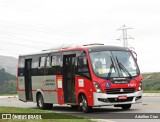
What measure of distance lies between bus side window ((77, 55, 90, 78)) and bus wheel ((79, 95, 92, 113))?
969mm

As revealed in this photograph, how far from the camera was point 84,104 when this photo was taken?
20266 millimetres

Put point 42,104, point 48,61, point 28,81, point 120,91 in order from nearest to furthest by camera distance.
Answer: point 120,91
point 48,61
point 42,104
point 28,81

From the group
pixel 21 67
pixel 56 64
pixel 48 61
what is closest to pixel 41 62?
pixel 48 61

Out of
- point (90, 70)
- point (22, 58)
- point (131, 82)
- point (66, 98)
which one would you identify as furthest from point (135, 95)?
point (22, 58)

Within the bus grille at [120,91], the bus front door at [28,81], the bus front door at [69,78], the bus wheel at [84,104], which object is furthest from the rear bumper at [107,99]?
the bus front door at [28,81]

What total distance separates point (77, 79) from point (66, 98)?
1577 mm

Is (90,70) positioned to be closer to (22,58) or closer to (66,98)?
(66,98)

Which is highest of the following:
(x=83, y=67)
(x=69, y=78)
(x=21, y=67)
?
(x=21, y=67)

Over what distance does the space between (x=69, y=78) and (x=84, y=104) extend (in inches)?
70.6

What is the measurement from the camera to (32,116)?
17.3 m

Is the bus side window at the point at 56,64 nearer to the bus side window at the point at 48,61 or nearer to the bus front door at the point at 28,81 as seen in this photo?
the bus side window at the point at 48,61

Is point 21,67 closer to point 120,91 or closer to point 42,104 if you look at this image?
point 42,104

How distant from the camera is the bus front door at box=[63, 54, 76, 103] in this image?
21.3 meters

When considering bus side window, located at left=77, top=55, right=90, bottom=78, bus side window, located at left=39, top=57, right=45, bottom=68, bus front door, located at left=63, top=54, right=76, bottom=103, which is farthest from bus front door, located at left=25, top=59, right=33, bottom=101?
bus side window, located at left=77, top=55, right=90, bottom=78
